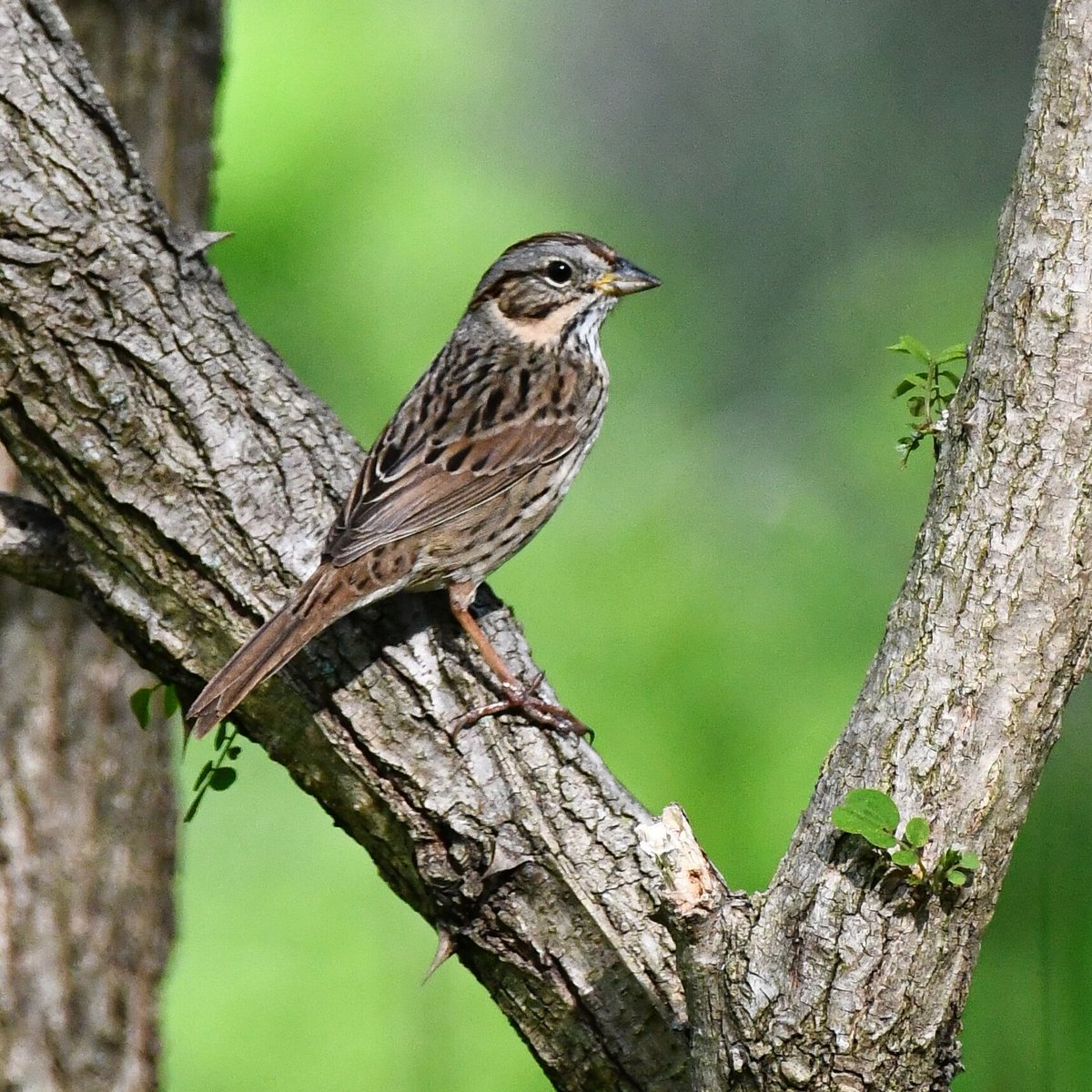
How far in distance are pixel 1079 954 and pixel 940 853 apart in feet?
6.36

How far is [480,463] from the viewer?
440cm

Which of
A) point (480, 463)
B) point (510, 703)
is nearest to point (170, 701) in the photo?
point (510, 703)

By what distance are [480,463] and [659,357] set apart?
13.5ft

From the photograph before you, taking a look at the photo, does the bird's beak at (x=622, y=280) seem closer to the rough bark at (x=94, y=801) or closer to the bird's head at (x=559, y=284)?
the bird's head at (x=559, y=284)

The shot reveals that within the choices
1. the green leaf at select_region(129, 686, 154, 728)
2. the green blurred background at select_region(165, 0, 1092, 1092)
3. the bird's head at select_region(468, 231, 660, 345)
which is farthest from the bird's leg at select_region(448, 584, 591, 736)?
the green blurred background at select_region(165, 0, 1092, 1092)

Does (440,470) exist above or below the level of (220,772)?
above

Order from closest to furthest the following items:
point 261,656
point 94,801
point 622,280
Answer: point 261,656 → point 94,801 → point 622,280

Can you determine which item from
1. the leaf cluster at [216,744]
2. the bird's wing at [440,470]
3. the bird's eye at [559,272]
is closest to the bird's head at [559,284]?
the bird's eye at [559,272]

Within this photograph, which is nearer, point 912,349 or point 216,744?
point 912,349

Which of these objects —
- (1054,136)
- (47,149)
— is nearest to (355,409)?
(47,149)

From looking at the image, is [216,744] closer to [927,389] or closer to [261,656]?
[261,656]

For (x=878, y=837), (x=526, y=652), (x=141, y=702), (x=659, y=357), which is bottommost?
(x=878, y=837)

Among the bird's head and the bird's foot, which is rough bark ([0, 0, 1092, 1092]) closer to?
the bird's foot

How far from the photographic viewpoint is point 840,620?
672 cm
